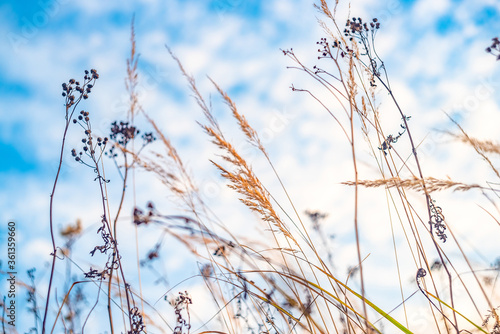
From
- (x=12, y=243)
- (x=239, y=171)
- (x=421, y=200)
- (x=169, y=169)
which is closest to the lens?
(x=239, y=171)

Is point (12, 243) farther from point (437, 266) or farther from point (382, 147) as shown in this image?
point (437, 266)

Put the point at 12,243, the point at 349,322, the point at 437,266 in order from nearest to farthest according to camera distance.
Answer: the point at 349,322 → the point at 437,266 → the point at 12,243

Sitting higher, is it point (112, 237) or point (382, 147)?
point (382, 147)

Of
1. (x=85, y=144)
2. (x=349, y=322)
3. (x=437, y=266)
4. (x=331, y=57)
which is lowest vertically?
(x=349, y=322)

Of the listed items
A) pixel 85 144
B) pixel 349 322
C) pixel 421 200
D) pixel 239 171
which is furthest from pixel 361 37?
pixel 85 144

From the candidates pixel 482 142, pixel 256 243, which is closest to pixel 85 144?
pixel 256 243

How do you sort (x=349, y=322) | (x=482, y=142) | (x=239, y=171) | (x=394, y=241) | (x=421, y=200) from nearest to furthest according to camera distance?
(x=482, y=142) < (x=349, y=322) < (x=239, y=171) < (x=421, y=200) < (x=394, y=241)

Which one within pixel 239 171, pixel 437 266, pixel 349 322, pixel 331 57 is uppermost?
pixel 331 57

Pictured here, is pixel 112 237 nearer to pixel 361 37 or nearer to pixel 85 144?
pixel 85 144

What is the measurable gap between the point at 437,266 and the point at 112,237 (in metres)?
1.77

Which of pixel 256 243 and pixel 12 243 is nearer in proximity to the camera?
pixel 256 243

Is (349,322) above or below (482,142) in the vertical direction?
below

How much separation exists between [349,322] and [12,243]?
8.62 ft

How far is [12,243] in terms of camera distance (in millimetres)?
2900
